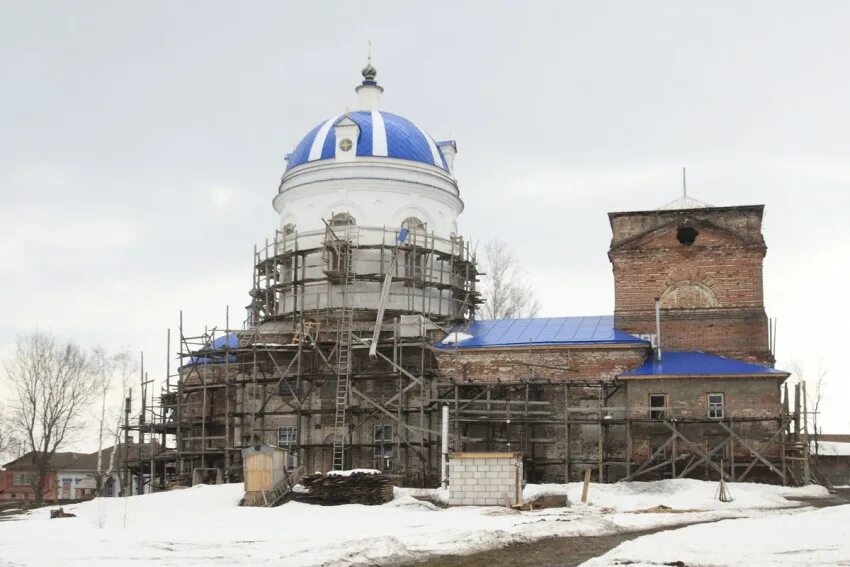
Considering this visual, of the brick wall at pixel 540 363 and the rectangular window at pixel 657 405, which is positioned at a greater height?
the brick wall at pixel 540 363

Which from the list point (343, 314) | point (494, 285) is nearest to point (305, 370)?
point (343, 314)

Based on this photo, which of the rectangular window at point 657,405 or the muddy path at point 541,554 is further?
the rectangular window at point 657,405

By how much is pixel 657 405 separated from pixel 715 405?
1522 mm

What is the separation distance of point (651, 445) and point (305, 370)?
404 inches

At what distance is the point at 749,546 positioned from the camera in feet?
52.6

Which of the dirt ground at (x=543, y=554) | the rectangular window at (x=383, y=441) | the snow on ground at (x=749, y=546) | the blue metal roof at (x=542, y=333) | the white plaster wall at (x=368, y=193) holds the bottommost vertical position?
the dirt ground at (x=543, y=554)

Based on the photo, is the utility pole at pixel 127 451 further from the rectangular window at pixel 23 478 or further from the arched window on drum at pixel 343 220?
the rectangular window at pixel 23 478

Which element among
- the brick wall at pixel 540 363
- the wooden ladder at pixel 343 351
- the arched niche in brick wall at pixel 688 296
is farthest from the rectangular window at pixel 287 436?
the arched niche in brick wall at pixel 688 296

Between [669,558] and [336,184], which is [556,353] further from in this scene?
[669,558]

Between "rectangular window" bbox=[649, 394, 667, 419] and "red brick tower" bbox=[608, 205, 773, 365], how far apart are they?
265 centimetres

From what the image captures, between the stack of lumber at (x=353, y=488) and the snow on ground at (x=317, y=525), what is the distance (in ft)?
1.43

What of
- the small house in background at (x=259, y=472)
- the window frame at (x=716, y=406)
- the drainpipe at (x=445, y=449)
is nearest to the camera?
the small house in background at (x=259, y=472)

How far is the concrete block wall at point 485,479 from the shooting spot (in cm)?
2631

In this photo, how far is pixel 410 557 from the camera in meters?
16.7
